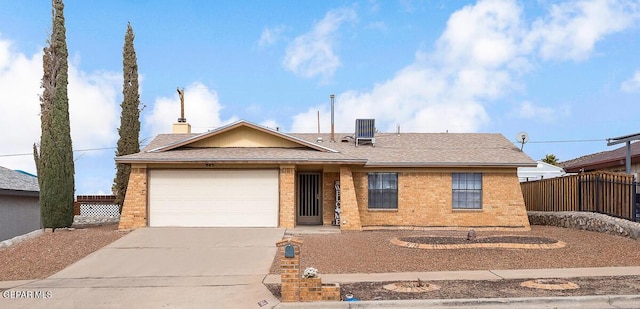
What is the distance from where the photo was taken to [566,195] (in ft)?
68.1

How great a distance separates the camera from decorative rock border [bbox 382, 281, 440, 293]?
966 centimetres

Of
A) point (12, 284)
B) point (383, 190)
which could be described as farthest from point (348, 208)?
point (12, 284)

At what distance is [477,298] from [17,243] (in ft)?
47.8

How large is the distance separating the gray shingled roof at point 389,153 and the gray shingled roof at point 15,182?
19.8 feet

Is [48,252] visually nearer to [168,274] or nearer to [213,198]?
[168,274]

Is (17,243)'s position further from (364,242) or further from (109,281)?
(364,242)

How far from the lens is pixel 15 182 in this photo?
24.6 metres

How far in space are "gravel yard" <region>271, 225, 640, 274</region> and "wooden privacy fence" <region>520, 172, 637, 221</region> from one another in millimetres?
1974

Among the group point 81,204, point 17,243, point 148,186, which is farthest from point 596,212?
point 81,204

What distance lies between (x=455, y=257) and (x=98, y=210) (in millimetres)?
26051

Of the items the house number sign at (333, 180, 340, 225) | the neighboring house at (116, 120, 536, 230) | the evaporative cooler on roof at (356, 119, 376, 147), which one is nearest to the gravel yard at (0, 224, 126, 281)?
the neighboring house at (116, 120, 536, 230)

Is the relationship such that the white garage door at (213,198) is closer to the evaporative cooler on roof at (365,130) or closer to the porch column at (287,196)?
the porch column at (287,196)

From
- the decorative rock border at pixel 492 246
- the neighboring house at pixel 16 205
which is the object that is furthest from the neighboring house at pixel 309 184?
the neighboring house at pixel 16 205

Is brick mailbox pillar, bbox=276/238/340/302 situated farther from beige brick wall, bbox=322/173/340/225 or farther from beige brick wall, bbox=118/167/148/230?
beige brick wall, bbox=118/167/148/230
